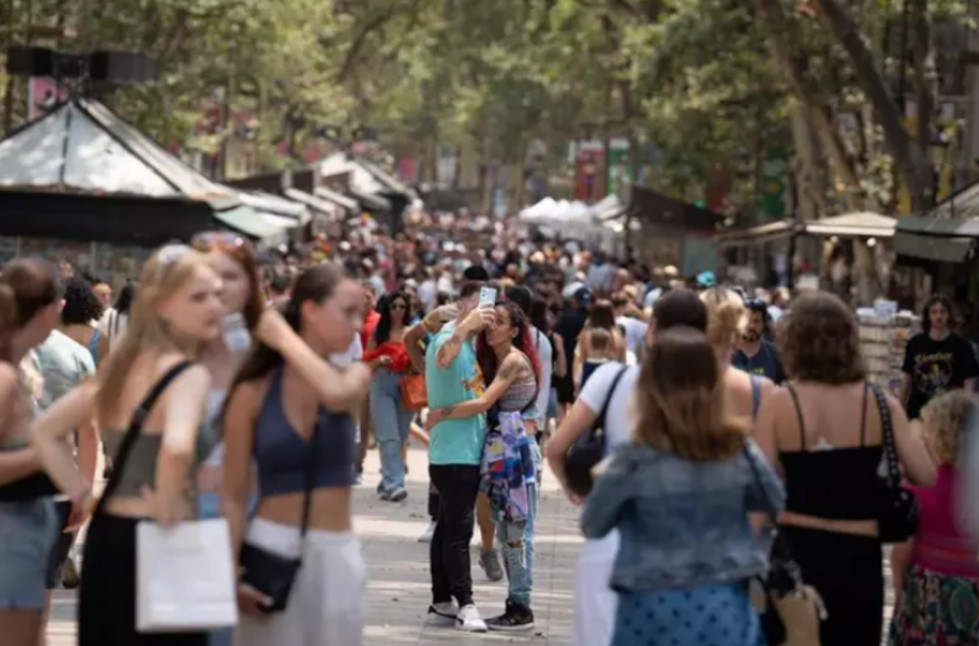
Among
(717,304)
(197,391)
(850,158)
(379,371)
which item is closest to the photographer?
(197,391)

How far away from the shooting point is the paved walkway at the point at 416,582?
12367mm

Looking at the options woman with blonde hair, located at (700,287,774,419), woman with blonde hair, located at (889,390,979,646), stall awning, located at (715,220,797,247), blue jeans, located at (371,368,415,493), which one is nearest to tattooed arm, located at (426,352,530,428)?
woman with blonde hair, located at (700,287,774,419)

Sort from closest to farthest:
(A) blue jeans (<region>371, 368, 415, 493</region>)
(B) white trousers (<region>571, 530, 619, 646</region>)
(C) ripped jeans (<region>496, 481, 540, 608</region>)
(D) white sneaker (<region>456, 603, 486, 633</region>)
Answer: (B) white trousers (<region>571, 530, 619, 646</region>), (D) white sneaker (<region>456, 603, 486, 633</region>), (C) ripped jeans (<region>496, 481, 540, 608</region>), (A) blue jeans (<region>371, 368, 415, 493</region>)

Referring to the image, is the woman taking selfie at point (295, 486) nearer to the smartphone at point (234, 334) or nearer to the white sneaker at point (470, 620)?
the smartphone at point (234, 334)

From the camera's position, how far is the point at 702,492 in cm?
711

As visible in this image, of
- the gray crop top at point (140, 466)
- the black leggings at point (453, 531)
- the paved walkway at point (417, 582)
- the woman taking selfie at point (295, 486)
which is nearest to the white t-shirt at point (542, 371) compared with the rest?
the paved walkway at point (417, 582)

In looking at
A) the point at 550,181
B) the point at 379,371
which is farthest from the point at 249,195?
the point at 550,181

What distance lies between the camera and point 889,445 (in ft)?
26.6

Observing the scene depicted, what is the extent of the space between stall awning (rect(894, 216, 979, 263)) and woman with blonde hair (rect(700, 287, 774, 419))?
13350 mm

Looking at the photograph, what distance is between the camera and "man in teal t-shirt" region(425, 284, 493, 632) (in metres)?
12.5

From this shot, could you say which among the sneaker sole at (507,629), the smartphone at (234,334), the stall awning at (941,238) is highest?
the stall awning at (941,238)

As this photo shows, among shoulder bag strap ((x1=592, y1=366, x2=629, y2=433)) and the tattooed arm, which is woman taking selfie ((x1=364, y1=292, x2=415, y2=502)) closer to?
the tattooed arm

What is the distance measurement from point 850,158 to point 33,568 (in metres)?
29.4

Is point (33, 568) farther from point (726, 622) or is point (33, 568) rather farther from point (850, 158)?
point (850, 158)
